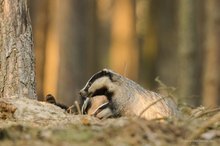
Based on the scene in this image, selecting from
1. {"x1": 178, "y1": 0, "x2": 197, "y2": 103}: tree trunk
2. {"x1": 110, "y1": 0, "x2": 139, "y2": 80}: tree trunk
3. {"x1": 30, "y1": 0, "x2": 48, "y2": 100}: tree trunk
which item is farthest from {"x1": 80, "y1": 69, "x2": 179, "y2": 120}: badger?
{"x1": 30, "y1": 0, "x2": 48, "y2": 100}: tree trunk

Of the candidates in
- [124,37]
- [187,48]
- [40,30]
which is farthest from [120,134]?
[40,30]

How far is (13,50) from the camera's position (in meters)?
6.22

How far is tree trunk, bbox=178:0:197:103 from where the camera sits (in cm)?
1256

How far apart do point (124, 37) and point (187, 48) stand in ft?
12.2

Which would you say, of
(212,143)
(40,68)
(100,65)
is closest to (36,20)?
(40,68)

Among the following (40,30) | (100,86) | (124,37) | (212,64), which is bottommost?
(212,64)

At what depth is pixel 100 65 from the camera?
2428 centimetres

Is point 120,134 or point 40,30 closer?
point 120,134

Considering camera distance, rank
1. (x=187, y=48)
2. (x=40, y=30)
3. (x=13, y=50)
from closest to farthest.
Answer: (x=13, y=50) < (x=187, y=48) < (x=40, y=30)

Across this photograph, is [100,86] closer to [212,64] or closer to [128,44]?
[128,44]

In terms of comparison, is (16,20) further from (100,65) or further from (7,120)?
(100,65)

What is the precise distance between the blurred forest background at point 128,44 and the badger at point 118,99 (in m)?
0.69

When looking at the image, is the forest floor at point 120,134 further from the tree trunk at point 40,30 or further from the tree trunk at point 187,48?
the tree trunk at point 40,30

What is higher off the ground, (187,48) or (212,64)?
(187,48)
